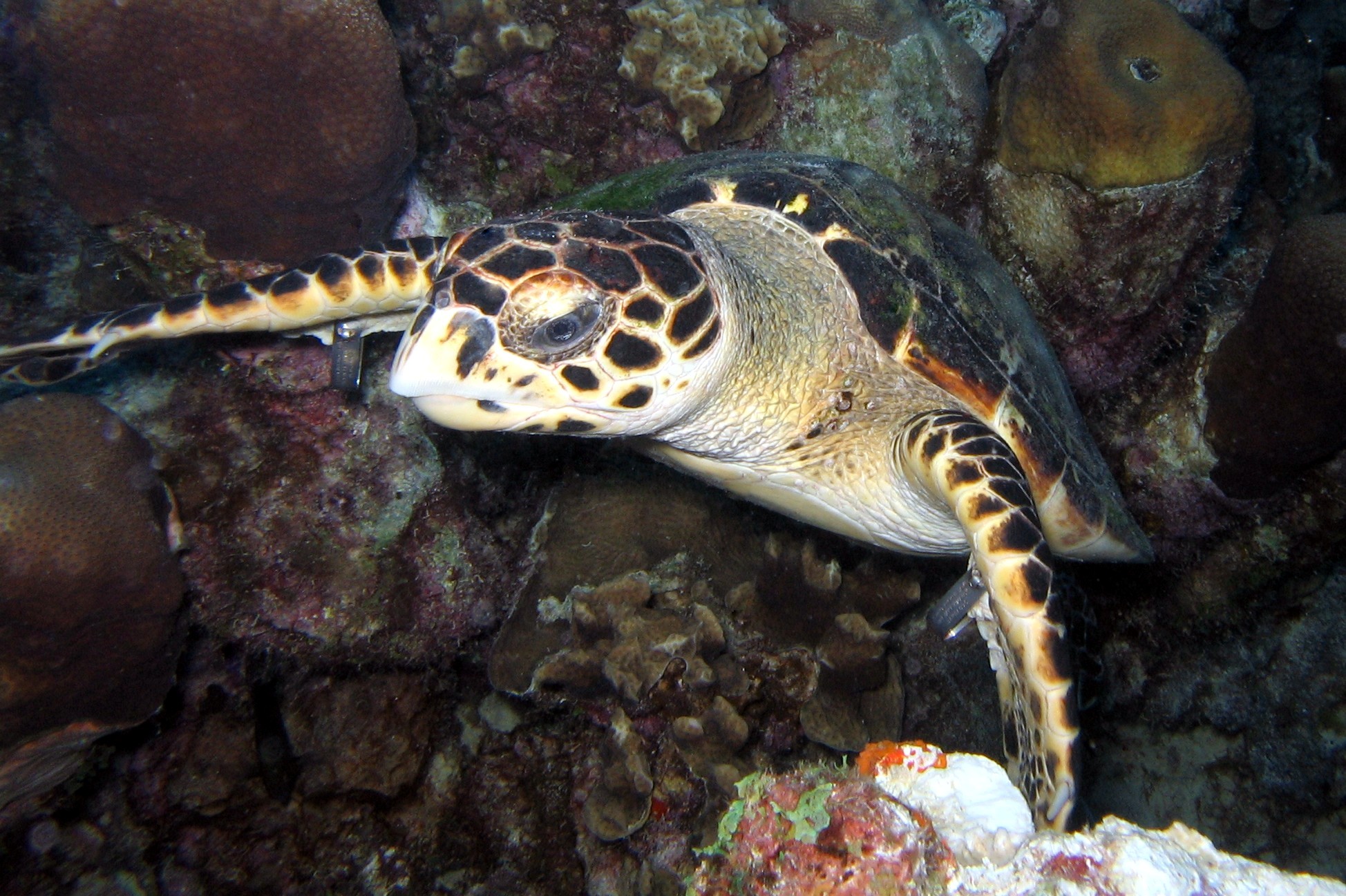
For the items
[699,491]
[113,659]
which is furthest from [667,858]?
[113,659]

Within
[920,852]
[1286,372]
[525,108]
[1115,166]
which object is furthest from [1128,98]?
[920,852]

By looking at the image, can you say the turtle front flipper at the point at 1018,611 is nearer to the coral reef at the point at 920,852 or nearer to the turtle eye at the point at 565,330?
the coral reef at the point at 920,852

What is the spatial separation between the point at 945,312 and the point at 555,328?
5.18 ft

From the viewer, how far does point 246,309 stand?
241 cm

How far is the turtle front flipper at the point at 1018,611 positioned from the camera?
5.85 ft

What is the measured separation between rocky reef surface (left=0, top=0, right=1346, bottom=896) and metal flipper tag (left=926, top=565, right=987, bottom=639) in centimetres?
52

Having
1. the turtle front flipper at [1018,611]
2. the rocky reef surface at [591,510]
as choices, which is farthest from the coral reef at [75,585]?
the turtle front flipper at [1018,611]

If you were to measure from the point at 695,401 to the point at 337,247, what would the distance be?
1.93m

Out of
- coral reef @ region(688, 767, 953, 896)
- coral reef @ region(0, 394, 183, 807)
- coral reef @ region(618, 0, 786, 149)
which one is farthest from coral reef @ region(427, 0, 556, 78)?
coral reef @ region(688, 767, 953, 896)

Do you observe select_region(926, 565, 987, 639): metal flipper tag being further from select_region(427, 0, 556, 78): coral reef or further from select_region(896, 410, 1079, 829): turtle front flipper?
select_region(427, 0, 556, 78): coral reef

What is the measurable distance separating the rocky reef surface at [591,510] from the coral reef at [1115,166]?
0.7 inches

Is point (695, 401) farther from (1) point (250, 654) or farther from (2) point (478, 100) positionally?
(2) point (478, 100)

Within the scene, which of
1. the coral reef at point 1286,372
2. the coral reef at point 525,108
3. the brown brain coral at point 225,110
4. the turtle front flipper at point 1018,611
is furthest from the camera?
the coral reef at point 525,108

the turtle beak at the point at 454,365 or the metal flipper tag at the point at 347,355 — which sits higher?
the turtle beak at the point at 454,365
